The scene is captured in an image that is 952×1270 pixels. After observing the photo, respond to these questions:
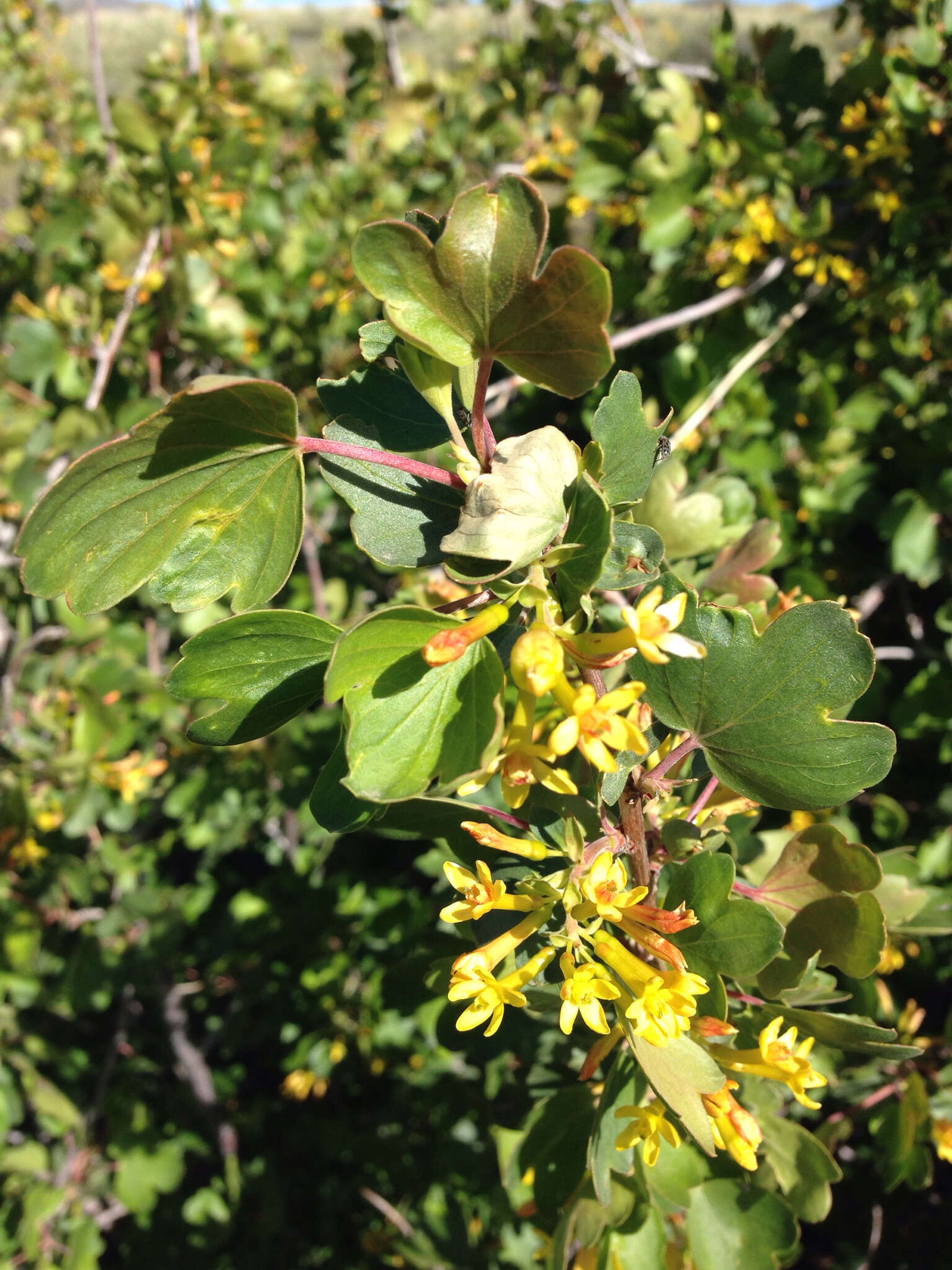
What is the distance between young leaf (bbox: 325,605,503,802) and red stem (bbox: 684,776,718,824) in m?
0.33

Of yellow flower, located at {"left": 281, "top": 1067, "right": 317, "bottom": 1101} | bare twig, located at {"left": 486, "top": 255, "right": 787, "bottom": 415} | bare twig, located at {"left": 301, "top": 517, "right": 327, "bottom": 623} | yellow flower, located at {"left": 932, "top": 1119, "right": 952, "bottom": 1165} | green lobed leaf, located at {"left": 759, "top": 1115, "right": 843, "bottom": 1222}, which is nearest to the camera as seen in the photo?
green lobed leaf, located at {"left": 759, "top": 1115, "right": 843, "bottom": 1222}

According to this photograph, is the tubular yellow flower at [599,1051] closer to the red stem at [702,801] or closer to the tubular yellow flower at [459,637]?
the red stem at [702,801]

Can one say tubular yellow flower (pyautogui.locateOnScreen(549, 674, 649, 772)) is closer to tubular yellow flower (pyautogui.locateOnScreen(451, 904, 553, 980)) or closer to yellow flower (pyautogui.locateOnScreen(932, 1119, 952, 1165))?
tubular yellow flower (pyautogui.locateOnScreen(451, 904, 553, 980))

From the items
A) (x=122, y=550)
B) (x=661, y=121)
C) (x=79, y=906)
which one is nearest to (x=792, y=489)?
(x=661, y=121)

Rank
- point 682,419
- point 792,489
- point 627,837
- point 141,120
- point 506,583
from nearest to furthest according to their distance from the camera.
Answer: point 506,583 → point 627,837 → point 682,419 → point 792,489 → point 141,120

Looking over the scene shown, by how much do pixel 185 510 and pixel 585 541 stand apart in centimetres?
32

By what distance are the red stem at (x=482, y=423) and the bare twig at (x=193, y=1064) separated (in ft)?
8.88

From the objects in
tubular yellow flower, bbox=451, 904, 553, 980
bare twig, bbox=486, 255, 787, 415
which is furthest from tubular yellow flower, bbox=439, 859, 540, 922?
bare twig, bbox=486, 255, 787, 415

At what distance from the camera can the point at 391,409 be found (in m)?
0.75

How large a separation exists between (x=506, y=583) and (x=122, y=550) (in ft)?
1.00

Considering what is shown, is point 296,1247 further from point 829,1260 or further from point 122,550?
point 122,550

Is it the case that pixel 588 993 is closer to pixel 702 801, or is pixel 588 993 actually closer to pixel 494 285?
pixel 702 801

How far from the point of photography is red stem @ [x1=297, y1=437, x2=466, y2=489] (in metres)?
0.64

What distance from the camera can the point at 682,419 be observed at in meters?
1.75
